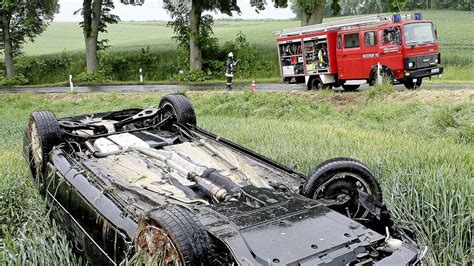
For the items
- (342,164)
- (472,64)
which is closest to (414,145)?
(342,164)

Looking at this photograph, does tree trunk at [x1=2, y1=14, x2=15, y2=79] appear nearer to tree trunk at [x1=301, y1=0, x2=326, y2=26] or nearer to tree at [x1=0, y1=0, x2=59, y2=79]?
tree at [x1=0, y1=0, x2=59, y2=79]

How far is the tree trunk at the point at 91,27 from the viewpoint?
2725 cm

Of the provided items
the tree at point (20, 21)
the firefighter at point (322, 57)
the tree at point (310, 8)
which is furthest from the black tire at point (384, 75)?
the tree at point (20, 21)

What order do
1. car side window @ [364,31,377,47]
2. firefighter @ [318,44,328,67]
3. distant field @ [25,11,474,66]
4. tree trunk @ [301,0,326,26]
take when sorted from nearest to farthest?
car side window @ [364,31,377,47], firefighter @ [318,44,328,67], tree trunk @ [301,0,326,26], distant field @ [25,11,474,66]

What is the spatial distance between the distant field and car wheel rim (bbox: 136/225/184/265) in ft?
77.7

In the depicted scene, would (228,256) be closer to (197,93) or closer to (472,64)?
(197,93)

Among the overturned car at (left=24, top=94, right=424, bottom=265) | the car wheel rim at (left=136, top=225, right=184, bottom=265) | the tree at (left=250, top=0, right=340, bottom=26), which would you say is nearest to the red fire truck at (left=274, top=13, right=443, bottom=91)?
the tree at (left=250, top=0, right=340, bottom=26)

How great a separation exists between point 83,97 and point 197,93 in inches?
222

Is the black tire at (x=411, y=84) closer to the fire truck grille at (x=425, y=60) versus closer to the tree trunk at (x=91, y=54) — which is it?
the fire truck grille at (x=425, y=60)

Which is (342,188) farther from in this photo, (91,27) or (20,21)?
(20,21)

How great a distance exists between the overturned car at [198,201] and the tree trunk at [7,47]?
2718 cm

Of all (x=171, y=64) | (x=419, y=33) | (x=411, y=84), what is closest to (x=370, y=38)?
(x=419, y=33)

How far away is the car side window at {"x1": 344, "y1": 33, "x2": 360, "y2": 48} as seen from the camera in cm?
1550

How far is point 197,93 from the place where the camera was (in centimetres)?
1677
